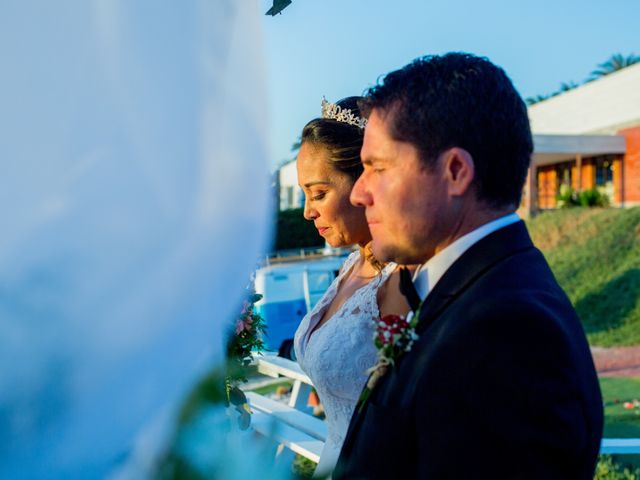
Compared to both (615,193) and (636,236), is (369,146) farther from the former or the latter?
(615,193)

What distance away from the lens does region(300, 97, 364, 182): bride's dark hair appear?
96.7 inches

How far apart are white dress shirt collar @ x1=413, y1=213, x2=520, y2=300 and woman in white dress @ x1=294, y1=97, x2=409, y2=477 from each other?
63cm

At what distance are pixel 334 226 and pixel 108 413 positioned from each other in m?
1.86

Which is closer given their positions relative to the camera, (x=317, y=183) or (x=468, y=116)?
(x=468, y=116)

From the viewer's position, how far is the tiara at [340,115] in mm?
2527

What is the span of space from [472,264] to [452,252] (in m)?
0.06

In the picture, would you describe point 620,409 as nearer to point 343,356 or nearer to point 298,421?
point 298,421

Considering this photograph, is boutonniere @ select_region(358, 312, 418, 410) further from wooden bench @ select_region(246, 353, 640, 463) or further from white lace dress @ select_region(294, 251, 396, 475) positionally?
wooden bench @ select_region(246, 353, 640, 463)

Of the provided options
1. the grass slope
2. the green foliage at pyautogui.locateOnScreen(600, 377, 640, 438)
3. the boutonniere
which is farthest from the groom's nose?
the grass slope

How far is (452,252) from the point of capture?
1.46 meters

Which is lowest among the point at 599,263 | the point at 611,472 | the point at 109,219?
the point at 599,263

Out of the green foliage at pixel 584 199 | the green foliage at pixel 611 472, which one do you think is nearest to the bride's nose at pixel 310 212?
the green foliage at pixel 611 472

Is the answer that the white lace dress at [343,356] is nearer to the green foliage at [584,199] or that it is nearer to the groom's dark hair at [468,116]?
the groom's dark hair at [468,116]

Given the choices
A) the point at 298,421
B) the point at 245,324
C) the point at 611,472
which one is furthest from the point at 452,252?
the point at 611,472
